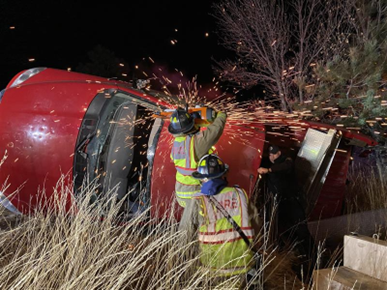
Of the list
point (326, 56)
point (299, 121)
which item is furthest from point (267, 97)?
point (299, 121)

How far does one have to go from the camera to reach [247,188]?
13.9ft

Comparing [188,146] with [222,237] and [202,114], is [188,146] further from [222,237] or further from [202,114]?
[222,237]

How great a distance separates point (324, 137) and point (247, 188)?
4.27 feet

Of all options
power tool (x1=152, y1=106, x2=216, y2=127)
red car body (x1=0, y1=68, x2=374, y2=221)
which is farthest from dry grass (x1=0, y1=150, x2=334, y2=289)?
power tool (x1=152, y1=106, x2=216, y2=127)

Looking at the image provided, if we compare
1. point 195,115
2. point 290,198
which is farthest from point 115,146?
point 290,198


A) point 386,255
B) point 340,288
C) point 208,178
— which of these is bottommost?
point 340,288

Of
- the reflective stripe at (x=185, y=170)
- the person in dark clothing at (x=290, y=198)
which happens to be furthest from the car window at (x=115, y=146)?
the person in dark clothing at (x=290, y=198)

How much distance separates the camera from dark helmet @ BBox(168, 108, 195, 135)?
363 centimetres

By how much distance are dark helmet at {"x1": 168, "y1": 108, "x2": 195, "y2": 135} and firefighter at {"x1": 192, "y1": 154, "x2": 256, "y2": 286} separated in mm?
937

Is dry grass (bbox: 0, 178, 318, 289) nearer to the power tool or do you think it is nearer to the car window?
the car window

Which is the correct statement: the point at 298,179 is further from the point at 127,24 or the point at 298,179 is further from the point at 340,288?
the point at 127,24

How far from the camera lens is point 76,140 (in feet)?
14.4

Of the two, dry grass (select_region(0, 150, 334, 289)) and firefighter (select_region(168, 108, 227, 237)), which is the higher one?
firefighter (select_region(168, 108, 227, 237))

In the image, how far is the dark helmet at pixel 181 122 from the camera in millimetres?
3630
